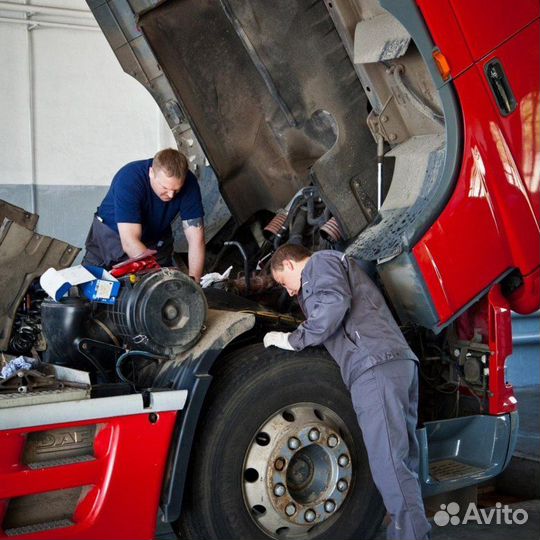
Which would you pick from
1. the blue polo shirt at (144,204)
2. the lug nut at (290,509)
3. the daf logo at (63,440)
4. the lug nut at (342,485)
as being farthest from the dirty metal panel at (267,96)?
the daf logo at (63,440)

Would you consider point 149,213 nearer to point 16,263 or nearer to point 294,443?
point 16,263

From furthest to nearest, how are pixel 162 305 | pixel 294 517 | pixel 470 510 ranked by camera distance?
1. pixel 470 510
2. pixel 294 517
3. pixel 162 305

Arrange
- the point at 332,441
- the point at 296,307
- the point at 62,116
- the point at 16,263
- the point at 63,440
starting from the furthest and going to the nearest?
the point at 62,116 → the point at 296,307 → the point at 16,263 → the point at 332,441 → the point at 63,440

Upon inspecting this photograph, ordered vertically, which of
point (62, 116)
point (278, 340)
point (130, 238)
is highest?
point (62, 116)

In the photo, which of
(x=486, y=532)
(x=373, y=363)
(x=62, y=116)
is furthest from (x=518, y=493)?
(x=62, y=116)

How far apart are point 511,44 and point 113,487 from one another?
7.03 ft

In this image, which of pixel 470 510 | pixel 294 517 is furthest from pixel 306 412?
pixel 470 510

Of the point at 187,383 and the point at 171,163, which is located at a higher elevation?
the point at 171,163

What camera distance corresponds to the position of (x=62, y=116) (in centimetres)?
815

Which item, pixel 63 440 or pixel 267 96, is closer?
pixel 63 440

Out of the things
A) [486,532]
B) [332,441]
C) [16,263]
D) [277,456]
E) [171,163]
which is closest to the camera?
[277,456]

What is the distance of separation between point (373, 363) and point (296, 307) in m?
0.90

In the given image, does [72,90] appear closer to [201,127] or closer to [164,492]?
[201,127]

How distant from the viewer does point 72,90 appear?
26.9 ft
